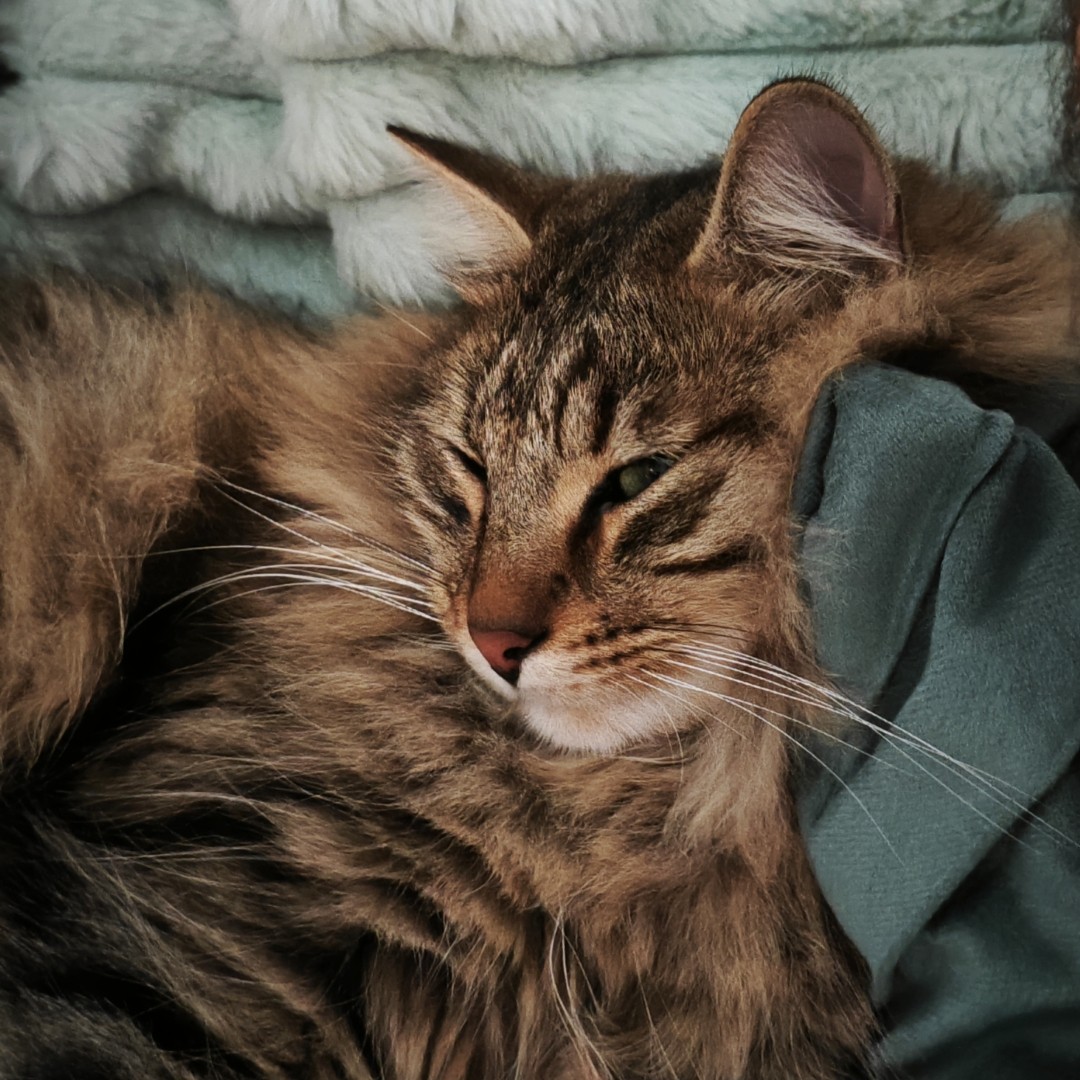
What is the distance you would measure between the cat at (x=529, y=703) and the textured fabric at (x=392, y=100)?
1.33ft

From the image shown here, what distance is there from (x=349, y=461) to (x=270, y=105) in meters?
0.72

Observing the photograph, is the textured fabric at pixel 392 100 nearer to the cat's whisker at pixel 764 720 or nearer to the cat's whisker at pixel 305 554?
the cat's whisker at pixel 305 554

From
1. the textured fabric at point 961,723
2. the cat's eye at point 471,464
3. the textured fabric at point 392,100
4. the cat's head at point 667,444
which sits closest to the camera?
the textured fabric at point 961,723

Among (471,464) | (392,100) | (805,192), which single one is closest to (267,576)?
(471,464)

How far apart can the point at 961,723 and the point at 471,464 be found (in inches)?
19.8

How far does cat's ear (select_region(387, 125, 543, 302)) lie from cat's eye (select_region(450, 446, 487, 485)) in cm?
21

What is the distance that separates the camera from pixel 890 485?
76 cm

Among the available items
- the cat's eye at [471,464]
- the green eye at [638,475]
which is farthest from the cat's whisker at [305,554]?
the green eye at [638,475]

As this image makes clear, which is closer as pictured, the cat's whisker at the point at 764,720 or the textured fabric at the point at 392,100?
the cat's whisker at the point at 764,720

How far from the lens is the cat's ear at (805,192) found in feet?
2.63

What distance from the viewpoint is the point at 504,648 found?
0.88m

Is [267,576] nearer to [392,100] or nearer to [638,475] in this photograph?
[638,475]

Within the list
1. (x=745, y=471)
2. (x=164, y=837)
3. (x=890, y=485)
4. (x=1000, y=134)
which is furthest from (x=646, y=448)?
(x=1000, y=134)

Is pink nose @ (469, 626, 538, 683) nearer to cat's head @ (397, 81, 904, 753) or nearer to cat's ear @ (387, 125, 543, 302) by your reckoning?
cat's head @ (397, 81, 904, 753)
